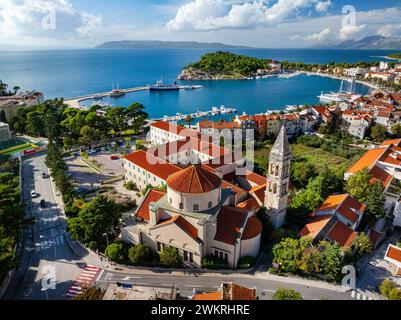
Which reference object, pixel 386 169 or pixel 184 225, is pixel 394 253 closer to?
pixel 386 169

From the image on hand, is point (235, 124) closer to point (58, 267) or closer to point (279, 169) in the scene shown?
point (279, 169)

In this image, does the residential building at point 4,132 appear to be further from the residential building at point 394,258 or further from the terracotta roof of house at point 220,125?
the residential building at point 394,258

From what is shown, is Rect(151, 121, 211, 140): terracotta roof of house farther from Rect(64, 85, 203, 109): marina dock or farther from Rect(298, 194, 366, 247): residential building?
Rect(64, 85, 203, 109): marina dock

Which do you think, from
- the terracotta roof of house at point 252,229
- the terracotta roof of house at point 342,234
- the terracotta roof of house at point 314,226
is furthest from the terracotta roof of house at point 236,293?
the terracotta roof of house at point 342,234

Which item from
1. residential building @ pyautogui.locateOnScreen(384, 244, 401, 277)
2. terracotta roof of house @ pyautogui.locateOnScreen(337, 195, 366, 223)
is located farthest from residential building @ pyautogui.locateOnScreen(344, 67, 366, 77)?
residential building @ pyautogui.locateOnScreen(384, 244, 401, 277)

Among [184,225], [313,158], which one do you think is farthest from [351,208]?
[313,158]
